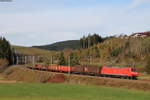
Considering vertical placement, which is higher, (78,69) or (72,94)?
(78,69)

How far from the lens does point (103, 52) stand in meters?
147

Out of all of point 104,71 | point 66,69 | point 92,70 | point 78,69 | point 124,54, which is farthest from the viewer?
point 124,54

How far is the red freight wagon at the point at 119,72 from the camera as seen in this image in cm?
6731

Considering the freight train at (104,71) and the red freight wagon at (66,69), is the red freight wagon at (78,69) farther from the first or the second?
the red freight wagon at (66,69)

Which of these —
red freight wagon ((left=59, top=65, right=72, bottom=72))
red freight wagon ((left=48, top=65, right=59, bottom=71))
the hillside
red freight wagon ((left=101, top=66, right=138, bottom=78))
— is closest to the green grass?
red freight wagon ((left=101, top=66, right=138, bottom=78))

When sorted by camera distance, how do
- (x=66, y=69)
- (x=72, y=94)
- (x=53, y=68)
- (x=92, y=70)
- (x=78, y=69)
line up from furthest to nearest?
(x=53, y=68), (x=66, y=69), (x=78, y=69), (x=92, y=70), (x=72, y=94)

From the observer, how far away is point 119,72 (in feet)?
232

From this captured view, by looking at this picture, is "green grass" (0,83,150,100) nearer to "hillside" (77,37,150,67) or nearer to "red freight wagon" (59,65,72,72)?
"red freight wagon" (59,65,72,72)

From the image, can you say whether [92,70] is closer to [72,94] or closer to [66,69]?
[66,69]

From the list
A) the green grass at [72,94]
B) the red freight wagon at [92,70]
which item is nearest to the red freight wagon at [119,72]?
the red freight wagon at [92,70]

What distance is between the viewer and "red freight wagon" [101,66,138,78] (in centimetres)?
6731

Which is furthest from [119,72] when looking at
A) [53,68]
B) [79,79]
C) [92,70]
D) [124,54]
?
[124,54]

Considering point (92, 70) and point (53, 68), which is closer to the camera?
point (92, 70)

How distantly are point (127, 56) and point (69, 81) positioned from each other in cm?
5754
